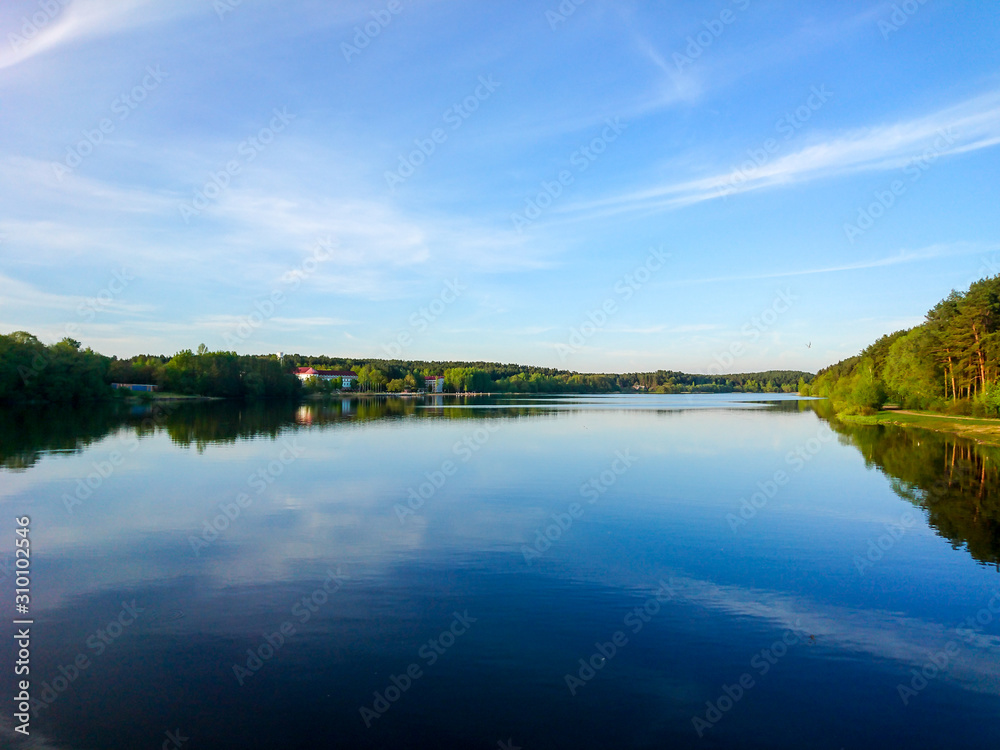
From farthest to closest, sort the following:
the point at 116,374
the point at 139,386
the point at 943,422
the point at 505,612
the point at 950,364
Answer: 1. the point at 139,386
2. the point at 116,374
3. the point at 950,364
4. the point at 943,422
5. the point at 505,612

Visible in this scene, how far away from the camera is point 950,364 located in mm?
65688

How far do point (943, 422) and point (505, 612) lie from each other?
202ft

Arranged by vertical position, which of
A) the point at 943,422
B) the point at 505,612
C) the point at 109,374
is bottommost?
the point at 505,612

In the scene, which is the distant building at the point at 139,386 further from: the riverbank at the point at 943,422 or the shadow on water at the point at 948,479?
the shadow on water at the point at 948,479

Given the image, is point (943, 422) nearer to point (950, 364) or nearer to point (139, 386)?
point (950, 364)

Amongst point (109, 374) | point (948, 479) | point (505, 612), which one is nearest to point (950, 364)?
point (948, 479)

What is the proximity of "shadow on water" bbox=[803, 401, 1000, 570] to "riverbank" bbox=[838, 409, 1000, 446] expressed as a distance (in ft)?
5.00

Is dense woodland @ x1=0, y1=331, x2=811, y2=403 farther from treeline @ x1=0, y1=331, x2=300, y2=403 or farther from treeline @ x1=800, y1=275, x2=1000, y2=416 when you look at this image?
treeline @ x1=800, y1=275, x2=1000, y2=416

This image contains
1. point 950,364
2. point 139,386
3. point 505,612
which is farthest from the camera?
point 139,386

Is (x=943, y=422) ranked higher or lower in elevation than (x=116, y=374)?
lower

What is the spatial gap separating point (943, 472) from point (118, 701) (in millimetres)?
35738

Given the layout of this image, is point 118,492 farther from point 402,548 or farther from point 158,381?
point 158,381

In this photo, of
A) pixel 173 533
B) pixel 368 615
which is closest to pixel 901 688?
pixel 368 615

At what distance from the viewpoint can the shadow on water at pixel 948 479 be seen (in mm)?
19109
